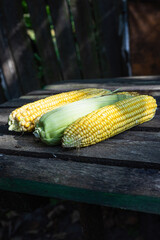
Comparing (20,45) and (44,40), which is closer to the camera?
(20,45)

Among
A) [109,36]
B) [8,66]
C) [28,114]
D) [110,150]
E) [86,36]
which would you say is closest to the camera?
[110,150]

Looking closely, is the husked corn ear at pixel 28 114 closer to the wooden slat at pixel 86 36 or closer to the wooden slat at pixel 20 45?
the wooden slat at pixel 20 45

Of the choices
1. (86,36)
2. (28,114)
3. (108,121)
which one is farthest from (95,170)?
(86,36)

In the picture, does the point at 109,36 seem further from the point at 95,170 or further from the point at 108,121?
the point at 95,170

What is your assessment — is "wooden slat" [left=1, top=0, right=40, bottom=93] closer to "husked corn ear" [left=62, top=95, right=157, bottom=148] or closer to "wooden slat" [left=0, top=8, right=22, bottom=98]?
"wooden slat" [left=0, top=8, right=22, bottom=98]

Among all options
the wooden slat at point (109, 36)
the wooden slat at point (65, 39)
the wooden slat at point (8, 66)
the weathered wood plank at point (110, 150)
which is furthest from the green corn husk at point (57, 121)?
the wooden slat at point (109, 36)
